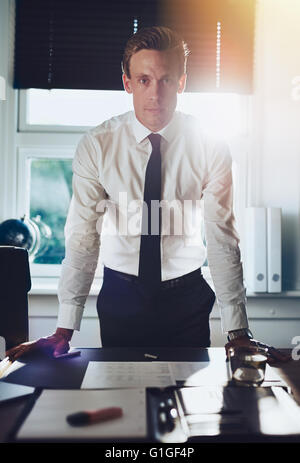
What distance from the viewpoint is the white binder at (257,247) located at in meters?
1.96

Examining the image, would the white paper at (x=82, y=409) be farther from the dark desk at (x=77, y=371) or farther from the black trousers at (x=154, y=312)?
the black trousers at (x=154, y=312)

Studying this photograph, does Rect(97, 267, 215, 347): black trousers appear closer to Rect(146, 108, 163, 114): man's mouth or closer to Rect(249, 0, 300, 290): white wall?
Rect(146, 108, 163, 114): man's mouth

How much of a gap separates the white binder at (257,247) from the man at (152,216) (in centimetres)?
56

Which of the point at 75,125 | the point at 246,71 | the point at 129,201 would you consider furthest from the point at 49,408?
the point at 246,71

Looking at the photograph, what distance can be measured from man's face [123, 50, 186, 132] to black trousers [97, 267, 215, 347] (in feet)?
1.67

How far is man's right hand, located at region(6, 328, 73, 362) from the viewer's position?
3.50 ft

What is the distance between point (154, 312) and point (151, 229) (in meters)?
0.25

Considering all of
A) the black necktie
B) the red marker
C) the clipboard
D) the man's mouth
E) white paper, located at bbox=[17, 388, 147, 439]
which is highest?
the man's mouth

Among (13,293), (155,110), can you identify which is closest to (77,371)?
(13,293)

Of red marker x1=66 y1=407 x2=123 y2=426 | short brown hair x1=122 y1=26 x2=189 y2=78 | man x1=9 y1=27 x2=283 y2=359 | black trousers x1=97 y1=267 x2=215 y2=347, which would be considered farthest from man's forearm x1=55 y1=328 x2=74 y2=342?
short brown hair x1=122 y1=26 x2=189 y2=78

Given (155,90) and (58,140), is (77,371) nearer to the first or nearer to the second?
(155,90)

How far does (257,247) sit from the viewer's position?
1970mm

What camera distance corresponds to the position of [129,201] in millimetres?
1441

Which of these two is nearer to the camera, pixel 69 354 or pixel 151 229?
pixel 69 354
